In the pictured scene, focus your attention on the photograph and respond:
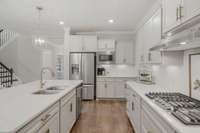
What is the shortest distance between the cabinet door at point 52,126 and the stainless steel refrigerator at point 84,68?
12.1 ft

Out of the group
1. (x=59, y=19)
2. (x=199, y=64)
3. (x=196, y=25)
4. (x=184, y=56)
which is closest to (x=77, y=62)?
(x=59, y=19)

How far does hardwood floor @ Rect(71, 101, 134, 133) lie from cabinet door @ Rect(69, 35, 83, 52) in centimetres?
209

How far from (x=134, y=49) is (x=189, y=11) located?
468cm

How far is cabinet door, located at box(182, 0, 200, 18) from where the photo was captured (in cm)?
145

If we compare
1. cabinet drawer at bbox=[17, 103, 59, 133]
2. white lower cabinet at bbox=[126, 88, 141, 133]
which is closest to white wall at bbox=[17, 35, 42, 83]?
white lower cabinet at bbox=[126, 88, 141, 133]

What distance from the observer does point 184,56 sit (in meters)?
2.61

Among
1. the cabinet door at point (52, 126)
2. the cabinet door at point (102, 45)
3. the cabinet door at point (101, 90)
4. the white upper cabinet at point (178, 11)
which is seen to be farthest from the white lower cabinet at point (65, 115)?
the cabinet door at point (102, 45)

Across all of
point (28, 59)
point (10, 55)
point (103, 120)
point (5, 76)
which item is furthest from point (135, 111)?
point (10, 55)

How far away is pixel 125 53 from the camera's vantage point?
631 cm

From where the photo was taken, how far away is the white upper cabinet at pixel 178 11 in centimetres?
152

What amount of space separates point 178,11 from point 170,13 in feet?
1.17

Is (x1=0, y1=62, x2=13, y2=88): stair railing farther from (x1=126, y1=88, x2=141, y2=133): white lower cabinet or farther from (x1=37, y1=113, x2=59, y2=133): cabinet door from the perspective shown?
(x1=126, y1=88, x2=141, y2=133): white lower cabinet

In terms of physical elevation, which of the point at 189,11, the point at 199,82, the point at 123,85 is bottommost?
the point at 123,85

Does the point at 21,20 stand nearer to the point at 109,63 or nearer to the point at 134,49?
the point at 109,63
